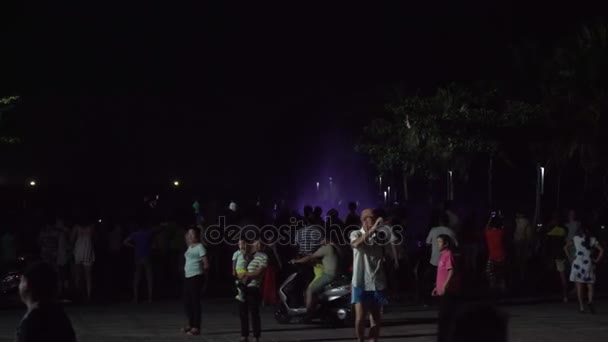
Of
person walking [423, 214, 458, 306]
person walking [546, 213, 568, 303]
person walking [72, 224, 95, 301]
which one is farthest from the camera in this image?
person walking [72, 224, 95, 301]

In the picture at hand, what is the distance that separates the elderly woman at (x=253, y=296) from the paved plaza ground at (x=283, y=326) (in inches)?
37.2

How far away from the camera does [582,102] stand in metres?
37.8

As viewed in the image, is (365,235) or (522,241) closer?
(365,235)

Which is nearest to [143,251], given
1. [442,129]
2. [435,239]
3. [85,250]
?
[85,250]

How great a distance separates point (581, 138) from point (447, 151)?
300 inches

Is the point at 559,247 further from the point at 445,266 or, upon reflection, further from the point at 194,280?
the point at 194,280

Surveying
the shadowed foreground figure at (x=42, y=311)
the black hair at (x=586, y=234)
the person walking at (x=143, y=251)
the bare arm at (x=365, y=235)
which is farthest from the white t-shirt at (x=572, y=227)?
the shadowed foreground figure at (x=42, y=311)

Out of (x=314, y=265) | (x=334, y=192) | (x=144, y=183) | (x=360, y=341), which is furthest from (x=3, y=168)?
(x=360, y=341)

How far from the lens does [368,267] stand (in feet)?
43.0

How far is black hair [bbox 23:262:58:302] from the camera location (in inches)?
237

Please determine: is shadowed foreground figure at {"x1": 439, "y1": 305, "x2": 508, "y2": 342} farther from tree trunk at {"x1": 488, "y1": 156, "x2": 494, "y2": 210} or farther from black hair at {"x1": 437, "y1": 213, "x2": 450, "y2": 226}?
tree trunk at {"x1": 488, "y1": 156, "x2": 494, "y2": 210}

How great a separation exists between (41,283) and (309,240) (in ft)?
38.4

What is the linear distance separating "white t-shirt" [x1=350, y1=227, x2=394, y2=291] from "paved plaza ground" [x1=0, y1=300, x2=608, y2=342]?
2212 mm

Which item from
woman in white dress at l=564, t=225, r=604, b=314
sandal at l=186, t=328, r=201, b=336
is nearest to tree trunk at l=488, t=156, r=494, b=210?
woman in white dress at l=564, t=225, r=604, b=314
